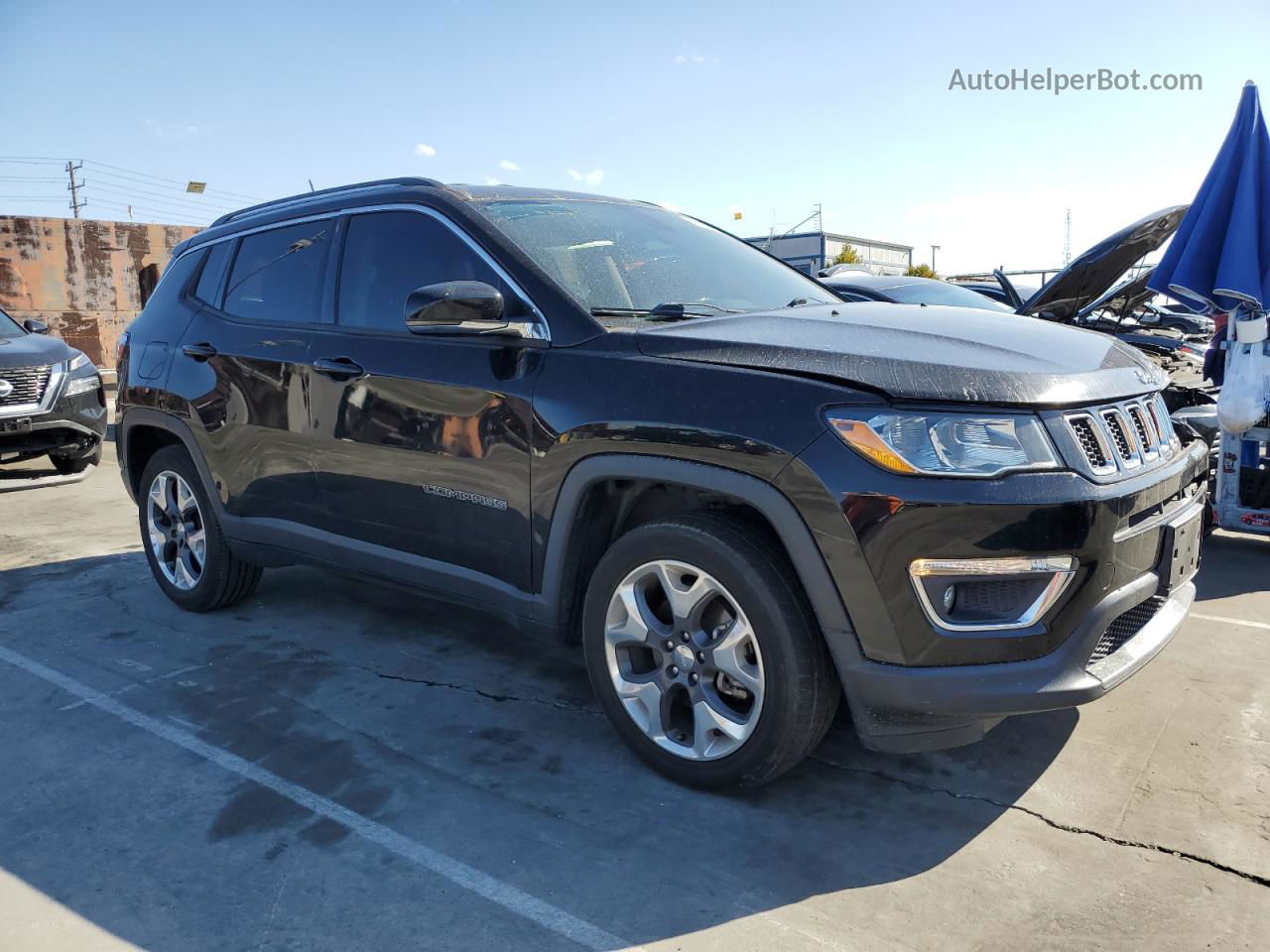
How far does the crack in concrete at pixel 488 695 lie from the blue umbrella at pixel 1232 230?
14.0 ft

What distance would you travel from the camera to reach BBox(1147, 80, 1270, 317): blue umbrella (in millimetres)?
5375

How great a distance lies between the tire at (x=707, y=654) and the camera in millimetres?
2629

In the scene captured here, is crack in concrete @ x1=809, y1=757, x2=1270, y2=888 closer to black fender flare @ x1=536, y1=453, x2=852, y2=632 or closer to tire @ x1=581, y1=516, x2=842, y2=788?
tire @ x1=581, y1=516, x2=842, y2=788

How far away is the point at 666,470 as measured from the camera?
2770mm

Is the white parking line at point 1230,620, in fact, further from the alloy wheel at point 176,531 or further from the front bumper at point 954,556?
the alloy wheel at point 176,531

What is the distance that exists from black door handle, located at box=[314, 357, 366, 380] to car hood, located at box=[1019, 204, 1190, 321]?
428 centimetres

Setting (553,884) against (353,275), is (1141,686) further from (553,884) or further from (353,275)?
(353,275)

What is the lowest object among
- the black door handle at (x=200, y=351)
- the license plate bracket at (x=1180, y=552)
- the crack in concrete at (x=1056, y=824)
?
the crack in concrete at (x=1056, y=824)

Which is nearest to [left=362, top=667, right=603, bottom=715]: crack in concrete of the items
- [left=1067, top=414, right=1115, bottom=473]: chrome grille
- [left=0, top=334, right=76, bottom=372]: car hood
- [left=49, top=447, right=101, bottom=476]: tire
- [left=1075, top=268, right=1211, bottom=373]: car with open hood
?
[left=1067, top=414, right=1115, bottom=473]: chrome grille

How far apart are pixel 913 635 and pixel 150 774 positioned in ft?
7.71

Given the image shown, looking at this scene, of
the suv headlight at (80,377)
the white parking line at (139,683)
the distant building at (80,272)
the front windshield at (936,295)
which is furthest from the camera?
the distant building at (80,272)

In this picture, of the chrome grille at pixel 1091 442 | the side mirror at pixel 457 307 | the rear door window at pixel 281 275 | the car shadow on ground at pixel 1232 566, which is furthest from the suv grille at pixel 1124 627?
the rear door window at pixel 281 275

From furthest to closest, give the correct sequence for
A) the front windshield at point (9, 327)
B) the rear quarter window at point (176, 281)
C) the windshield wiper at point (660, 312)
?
the front windshield at point (9, 327), the rear quarter window at point (176, 281), the windshield wiper at point (660, 312)

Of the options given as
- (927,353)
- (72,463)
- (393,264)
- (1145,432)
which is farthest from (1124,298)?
(72,463)
